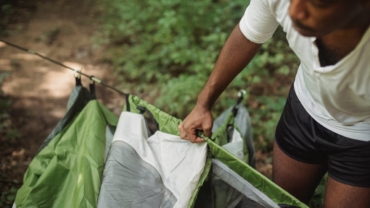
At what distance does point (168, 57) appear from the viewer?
282 cm

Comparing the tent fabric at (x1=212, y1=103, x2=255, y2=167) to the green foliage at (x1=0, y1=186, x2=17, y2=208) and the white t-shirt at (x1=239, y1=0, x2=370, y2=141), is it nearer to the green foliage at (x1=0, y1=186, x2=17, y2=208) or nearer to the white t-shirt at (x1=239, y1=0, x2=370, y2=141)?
the white t-shirt at (x1=239, y1=0, x2=370, y2=141)

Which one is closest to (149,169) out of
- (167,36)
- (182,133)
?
(182,133)

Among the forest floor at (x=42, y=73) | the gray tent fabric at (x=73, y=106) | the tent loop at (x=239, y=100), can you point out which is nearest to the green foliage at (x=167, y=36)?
the forest floor at (x=42, y=73)

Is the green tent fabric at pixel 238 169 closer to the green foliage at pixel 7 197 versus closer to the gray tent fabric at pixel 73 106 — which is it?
the gray tent fabric at pixel 73 106

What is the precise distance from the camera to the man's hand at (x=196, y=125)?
1.20 meters

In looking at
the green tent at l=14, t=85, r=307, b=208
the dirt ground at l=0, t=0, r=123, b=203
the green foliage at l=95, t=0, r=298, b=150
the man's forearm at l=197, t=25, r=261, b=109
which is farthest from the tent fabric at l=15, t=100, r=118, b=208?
the green foliage at l=95, t=0, r=298, b=150

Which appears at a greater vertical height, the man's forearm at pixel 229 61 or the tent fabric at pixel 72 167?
the man's forearm at pixel 229 61

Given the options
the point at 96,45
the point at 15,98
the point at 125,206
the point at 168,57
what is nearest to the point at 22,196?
the point at 125,206

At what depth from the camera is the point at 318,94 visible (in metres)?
1.03

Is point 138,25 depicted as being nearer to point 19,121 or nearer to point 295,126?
point 19,121

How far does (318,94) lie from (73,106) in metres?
1.07

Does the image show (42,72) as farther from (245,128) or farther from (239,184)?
(239,184)

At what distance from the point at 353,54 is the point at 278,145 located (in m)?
0.60

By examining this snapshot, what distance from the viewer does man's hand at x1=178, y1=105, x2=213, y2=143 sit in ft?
3.94
